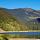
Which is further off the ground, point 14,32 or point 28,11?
point 28,11

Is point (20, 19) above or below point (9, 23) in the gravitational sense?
above

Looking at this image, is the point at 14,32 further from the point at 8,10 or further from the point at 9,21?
the point at 8,10

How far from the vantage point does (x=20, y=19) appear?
12.4ft

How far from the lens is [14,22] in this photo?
379 cm

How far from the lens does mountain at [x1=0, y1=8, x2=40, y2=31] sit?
3.77 meters

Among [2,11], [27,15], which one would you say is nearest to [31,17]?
[27,15]

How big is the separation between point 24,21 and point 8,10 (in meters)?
0.50

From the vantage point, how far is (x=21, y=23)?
3791 millimetres

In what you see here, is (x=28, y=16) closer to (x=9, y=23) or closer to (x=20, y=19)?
(x=20, y=19)

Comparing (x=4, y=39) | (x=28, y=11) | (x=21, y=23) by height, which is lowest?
(x=4, y=39)

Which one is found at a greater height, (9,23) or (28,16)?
(28,16)

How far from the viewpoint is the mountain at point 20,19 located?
377 centimetres

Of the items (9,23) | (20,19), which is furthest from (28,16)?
(9,23)

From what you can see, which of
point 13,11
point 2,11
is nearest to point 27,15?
point 13,11
